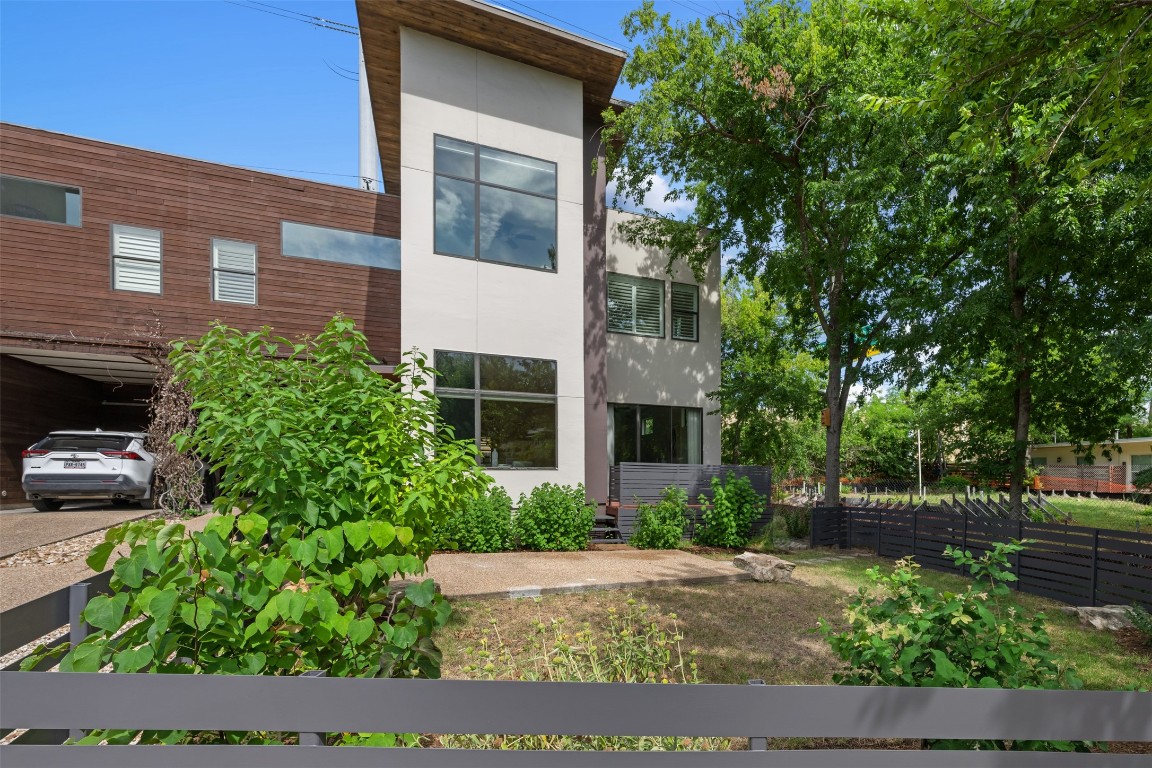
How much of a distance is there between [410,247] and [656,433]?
7.43 m

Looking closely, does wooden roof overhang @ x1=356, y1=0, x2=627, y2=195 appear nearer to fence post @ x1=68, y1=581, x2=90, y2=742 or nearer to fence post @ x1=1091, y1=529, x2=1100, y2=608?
fence post @ x1=68, y1=581, x2=90, y2=742

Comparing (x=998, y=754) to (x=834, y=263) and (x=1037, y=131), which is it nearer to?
(x=1037, y=131)

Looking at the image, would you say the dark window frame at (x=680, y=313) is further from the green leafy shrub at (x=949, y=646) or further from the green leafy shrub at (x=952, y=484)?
A: the green leafy shrub at (x=952, y=484)

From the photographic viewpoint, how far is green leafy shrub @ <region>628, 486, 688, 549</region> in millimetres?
10836

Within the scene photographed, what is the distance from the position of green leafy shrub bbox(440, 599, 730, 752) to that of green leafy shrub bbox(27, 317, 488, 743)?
2.28ft

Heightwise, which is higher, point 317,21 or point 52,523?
point 317,21

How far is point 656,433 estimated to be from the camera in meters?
14.7

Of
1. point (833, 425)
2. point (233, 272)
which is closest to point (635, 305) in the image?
point (833, 425)

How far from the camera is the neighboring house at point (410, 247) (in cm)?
1065

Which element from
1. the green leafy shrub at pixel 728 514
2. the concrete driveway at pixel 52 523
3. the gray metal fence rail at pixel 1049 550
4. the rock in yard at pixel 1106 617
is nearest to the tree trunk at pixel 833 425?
the gray metal fence rail at pixel 1049 550

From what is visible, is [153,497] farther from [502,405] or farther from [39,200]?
[502,405]

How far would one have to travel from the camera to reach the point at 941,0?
4938 millimetres

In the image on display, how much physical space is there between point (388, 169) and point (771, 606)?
14282 millimetres

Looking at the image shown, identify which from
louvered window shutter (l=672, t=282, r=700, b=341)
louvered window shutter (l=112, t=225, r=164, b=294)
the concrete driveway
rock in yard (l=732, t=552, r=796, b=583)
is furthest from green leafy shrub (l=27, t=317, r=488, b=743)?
louvered window shutter (l=672, t=282, r=700, b=341)
